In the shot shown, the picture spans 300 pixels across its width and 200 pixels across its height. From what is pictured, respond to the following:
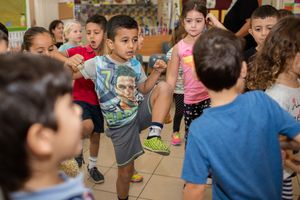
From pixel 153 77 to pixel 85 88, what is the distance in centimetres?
70

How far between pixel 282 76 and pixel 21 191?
1219mm

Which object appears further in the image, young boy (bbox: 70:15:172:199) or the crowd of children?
young boy (bbox: 70:15:172:199)

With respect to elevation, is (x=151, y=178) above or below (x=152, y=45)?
below

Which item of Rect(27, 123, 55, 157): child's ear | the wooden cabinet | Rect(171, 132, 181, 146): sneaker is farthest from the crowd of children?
the wooden cabinet

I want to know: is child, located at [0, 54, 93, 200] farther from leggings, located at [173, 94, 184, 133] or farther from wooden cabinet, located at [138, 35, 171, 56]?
wooden cabinet, located at [138, 35, 171, 56]

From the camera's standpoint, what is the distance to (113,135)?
5.78 feet

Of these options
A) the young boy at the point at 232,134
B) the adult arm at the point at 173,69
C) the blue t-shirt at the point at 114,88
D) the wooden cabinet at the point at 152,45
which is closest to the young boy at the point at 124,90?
the blue t-shirt at the point at 114,88

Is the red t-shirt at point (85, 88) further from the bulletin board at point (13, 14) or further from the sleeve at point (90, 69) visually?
the bulletin board at point (13, 14)

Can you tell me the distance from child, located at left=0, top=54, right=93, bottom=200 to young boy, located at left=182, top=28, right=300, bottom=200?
472 mm

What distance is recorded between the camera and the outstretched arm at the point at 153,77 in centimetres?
169

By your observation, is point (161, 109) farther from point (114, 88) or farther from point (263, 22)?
point (263, 22)

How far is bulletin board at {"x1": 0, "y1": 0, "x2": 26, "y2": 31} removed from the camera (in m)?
3.76

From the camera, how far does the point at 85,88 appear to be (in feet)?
7.41

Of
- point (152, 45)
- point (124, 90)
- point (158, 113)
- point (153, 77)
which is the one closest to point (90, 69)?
point (124, 90)
